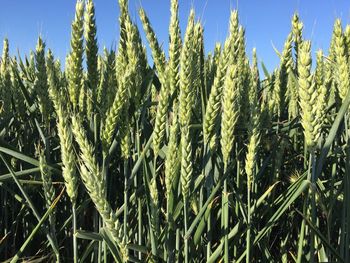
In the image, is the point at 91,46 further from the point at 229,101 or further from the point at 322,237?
the point at 322,237

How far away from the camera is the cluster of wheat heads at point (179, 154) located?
1.08 meters

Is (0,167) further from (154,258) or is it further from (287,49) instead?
(287,49)

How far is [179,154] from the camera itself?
45.4 inches

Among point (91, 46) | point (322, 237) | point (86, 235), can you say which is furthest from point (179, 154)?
point (91, 46)

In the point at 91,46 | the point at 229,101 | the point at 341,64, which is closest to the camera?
the point at 229,101

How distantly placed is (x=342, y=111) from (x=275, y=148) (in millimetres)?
318

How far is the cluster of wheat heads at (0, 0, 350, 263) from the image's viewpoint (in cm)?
108

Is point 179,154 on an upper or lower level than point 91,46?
lower

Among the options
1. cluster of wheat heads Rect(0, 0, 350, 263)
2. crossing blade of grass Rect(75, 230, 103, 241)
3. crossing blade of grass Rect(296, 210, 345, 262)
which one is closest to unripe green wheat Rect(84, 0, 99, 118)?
cluster of wheat heads Rect(0, 0, 350, 263)

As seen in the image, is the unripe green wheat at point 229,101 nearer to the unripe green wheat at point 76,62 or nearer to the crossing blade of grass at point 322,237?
the crossing blade of grass at point 322,237

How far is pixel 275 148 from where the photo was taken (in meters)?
1.42

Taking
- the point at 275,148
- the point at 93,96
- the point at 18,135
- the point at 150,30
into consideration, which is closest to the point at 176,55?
the point at 150,30

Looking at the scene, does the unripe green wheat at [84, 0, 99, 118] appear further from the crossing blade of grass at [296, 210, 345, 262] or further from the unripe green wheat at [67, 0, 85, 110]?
the crossing blade of grass at [296, 210, 345, 262]

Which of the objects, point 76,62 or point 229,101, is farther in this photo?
point 76,62
